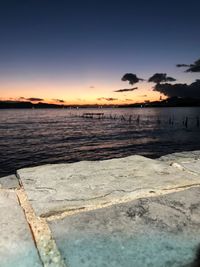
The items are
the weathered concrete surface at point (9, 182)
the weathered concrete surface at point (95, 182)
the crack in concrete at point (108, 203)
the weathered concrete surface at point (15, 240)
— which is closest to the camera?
the weathered concrete surface at point (15, 240)

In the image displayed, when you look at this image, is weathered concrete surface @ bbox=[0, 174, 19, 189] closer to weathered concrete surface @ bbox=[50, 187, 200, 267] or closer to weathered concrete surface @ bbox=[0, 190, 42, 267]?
weathered concrete surface @ bbox=[0, 190, 42, 267]

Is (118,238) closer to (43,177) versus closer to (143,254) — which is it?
(143,254)

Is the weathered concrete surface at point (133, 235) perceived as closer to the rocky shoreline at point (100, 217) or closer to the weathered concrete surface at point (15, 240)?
the rocky shoreline at point (100, 217)

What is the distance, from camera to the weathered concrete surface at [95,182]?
1643mm

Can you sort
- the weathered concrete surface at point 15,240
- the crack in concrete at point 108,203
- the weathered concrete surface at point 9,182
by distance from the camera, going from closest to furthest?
1. the weathered concrete surface at point 15,240
2. the crack in concrete at point 108,203
3. the weathered concrete surface at point 9,182

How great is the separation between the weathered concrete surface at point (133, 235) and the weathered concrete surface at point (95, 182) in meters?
0.14

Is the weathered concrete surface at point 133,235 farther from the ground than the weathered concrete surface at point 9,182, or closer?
closer

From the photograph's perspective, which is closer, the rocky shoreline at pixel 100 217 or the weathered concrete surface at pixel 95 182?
the rocky shoreline at pixel 100 217

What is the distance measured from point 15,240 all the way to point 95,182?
0.83 metres

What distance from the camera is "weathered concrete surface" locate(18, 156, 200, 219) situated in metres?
1.64

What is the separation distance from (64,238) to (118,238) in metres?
0.27

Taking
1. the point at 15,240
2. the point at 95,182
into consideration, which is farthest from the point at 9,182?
the point at 15,240

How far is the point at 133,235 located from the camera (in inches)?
49.8

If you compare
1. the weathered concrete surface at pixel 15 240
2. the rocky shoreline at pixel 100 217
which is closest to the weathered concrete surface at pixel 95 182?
the rocky shoreline at pixel 100 217
